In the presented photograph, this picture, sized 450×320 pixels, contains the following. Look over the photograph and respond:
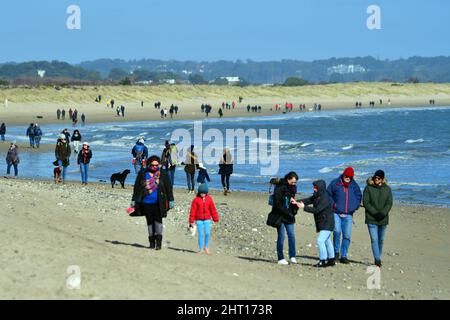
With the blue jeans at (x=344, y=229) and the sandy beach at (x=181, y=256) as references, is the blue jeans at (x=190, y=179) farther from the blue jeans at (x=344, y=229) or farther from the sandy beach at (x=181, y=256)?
the blue jeans at (x=344, y=229)

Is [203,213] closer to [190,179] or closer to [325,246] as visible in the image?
[325,246]

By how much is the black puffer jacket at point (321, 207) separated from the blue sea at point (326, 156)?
31.0 ft

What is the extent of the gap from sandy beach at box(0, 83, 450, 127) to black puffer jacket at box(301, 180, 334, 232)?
185 ft

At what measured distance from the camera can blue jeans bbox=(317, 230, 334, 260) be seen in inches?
499

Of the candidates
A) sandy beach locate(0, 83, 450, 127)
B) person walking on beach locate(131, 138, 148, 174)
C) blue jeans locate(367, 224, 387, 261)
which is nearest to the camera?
blue jeans locate(367, 224, 387, 261)

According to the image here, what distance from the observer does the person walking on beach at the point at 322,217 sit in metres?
12.5

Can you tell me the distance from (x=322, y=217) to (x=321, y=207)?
17 cm

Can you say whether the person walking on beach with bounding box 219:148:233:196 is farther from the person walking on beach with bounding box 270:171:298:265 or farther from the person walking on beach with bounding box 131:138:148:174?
the person walking on beach with bounding box 270:171:298:265

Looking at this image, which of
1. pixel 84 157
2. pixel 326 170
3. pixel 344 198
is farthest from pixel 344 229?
pixel 326 170

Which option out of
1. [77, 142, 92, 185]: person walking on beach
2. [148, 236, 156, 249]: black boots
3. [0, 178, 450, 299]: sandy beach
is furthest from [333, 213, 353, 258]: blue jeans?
[77, 142, 92, 185]: person walking on beach

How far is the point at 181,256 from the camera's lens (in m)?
12.3

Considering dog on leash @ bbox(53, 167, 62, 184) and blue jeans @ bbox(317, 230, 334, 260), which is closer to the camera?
blue jeans @ bbox(317, 230, 334, 260)
